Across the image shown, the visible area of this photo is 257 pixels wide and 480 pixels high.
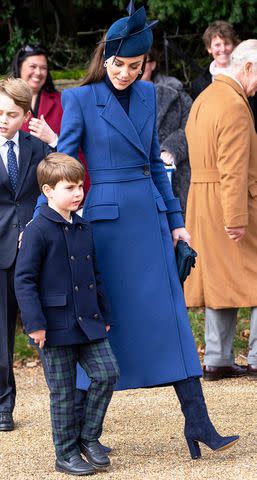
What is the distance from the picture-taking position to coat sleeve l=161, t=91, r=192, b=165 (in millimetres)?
8780

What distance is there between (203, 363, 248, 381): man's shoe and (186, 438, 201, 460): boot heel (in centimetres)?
203

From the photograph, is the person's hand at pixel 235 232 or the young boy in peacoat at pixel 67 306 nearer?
the young boy in peacoat at pixel 67 306

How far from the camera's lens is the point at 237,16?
9.54 metres

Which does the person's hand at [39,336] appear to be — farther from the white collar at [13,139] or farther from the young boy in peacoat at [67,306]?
the white collar at [13,139]

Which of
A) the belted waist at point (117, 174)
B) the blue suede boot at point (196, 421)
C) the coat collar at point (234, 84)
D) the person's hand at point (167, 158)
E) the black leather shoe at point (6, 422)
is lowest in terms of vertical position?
the black leather shoe at point (6, 422)

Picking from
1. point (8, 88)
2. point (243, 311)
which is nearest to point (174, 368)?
point (8, 88)

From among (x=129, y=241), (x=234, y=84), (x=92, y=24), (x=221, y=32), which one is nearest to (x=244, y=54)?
(x=234, y=84)

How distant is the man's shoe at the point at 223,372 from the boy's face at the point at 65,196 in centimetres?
244

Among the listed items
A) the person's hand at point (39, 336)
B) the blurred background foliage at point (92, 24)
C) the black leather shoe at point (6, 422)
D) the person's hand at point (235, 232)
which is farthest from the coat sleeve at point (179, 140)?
the person's hand at point (39, 336)

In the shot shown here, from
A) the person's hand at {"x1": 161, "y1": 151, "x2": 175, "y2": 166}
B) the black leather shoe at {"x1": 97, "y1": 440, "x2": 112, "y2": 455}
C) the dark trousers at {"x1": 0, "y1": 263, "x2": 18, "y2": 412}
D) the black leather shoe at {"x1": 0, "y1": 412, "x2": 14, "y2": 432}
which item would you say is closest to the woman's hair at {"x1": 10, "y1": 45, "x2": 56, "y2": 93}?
the person's hand at {"x1": 161, "y1": 151, "x2": 175, "y2": 166}

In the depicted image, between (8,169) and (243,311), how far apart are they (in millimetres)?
3491

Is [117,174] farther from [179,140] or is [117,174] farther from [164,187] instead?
[179,140]

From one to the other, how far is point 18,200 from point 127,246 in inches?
36.7

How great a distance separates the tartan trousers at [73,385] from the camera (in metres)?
5.20
